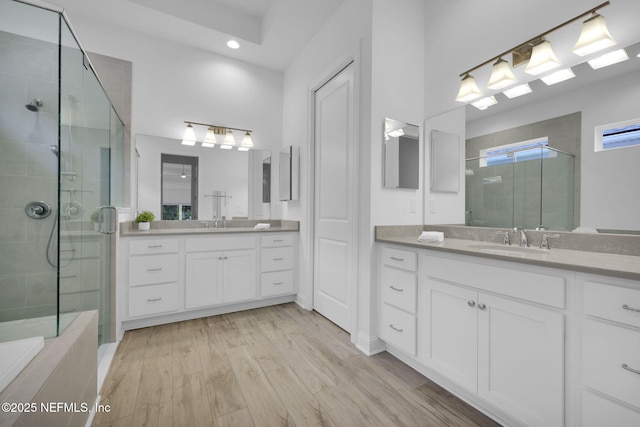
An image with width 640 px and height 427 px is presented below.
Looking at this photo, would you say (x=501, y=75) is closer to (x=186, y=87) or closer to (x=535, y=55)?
(x=535, y=55)

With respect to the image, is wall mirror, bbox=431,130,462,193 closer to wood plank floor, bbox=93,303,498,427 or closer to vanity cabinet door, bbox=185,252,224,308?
wood plank floor, bbox=93,303,498,427

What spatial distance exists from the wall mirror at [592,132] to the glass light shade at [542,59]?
0.33 ft

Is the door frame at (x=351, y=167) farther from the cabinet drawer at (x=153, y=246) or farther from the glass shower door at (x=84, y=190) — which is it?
the glass shower door at (x=84, y=190)

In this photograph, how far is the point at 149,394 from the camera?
1.58 m

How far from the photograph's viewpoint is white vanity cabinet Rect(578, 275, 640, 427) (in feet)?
3.06

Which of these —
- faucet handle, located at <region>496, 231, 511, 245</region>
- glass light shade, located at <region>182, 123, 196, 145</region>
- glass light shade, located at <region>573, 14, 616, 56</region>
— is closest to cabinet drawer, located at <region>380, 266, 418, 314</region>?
faucet handle, located at <region>496, 231, 511, 245</region>

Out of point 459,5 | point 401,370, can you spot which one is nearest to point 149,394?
point 401,370

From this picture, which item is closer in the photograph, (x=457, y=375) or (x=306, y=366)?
(x=457, y=375)

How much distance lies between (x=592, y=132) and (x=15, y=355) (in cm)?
282

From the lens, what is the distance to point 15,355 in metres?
0.96

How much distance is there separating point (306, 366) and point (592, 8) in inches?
109

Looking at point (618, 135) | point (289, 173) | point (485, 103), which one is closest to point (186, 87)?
point (289, 173)

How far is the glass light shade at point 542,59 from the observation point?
5.19ft

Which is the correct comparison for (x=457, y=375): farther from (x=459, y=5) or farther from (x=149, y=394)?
(x=459, y=5)
